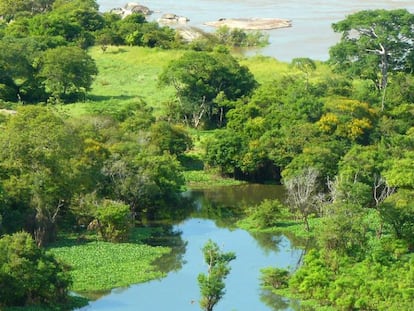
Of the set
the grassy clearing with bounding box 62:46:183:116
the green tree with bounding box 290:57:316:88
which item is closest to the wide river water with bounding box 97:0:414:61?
the grassy clearing with bounding box 62:46:183:116

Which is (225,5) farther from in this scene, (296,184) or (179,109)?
(296,184)

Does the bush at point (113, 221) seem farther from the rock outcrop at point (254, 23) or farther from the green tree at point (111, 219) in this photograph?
the rock outcrop at point (254, 23)

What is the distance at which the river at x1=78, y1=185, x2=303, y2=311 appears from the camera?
3100cm

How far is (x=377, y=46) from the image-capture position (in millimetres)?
53625

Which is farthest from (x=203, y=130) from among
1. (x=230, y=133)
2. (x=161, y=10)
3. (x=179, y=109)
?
(x=161, y=10)

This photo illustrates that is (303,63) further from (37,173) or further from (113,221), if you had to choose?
(37,173)

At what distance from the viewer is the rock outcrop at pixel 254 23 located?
83.5m

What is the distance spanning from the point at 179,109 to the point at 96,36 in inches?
834

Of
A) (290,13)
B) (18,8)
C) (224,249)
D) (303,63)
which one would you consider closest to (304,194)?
(224,249)

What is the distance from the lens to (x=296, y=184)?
127 feet

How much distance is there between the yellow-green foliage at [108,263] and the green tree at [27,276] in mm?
1972

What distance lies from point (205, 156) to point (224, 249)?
1063 centimetres

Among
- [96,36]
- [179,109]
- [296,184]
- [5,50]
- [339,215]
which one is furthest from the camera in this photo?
[96,36]

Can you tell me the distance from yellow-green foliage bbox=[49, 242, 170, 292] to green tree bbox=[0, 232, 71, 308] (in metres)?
1.97
